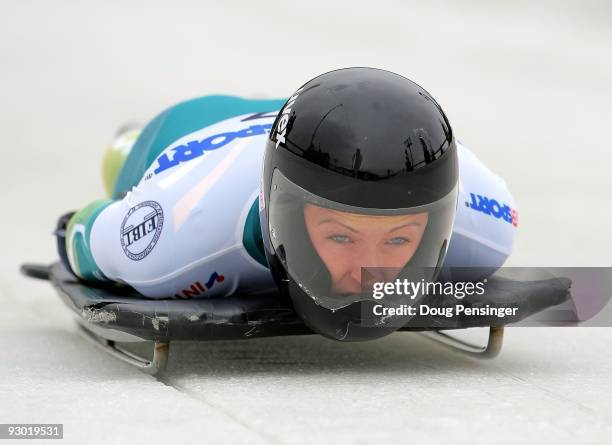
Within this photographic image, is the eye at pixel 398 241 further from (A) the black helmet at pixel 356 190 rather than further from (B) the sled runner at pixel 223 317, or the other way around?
(B) the sled runner at pixel 223 317

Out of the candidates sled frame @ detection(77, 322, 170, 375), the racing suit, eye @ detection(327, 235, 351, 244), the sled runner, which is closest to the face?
eye @ detection(327, 235, 351, 244)

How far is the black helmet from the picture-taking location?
11.8ft

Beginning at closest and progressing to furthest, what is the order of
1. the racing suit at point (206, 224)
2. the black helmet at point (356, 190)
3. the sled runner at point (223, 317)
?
the black helmet at point (356, 190)
the sled runner at point (223, 317)
the racing suit at point (206, 224)

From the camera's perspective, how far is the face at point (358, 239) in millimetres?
3633

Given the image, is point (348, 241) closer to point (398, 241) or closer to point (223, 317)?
point (398, 241)

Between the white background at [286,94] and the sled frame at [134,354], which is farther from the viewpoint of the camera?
the sled frame at [134,354]

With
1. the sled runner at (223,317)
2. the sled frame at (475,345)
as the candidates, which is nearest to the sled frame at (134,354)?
the sled runner at (223,317)

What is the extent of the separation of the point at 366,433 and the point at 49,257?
4.86 m

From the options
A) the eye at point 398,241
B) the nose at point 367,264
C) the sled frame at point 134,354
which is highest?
the eye at point 398,241

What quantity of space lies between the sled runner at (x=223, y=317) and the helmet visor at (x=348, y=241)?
0.24 m

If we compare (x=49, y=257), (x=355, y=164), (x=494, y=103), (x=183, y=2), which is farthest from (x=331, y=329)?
(x=183, y=2)

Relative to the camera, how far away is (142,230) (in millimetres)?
4301

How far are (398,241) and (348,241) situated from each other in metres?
0.17

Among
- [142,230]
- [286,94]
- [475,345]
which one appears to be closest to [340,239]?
[142,230]
